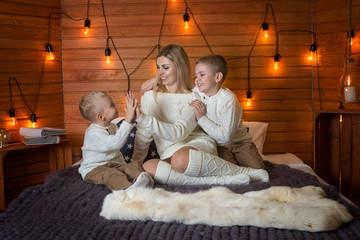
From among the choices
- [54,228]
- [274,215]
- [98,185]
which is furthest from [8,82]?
[274,215]

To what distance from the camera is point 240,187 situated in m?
1.79

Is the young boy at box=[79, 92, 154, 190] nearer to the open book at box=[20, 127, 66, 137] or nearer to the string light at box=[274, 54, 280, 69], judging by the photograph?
the open book at box=[20, 127, 66, 137]

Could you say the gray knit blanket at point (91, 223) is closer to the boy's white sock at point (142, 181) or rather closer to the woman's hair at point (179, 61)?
the boy's white sock at point (142, 181)

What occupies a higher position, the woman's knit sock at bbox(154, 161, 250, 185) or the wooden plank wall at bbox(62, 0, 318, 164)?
the wooden plank wall at bbox(62, 0, 318, 164)

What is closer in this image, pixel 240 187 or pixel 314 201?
pixel 314 201

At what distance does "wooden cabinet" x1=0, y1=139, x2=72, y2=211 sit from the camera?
3.17m

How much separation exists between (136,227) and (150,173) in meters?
0.66

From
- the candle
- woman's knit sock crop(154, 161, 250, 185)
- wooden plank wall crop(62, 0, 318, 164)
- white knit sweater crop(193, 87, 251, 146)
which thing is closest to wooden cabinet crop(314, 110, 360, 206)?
the candle

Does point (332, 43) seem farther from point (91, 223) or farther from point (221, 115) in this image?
point (91, 223)

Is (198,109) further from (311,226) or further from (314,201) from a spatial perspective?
(311,226)

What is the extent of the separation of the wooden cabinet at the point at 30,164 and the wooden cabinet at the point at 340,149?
2.17 metres

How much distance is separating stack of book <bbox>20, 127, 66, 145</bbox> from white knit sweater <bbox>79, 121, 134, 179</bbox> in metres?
1.06

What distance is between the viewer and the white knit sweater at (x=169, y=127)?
2127 mm

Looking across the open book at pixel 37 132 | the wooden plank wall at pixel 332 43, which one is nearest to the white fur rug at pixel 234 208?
the open book at pixel 37 132
